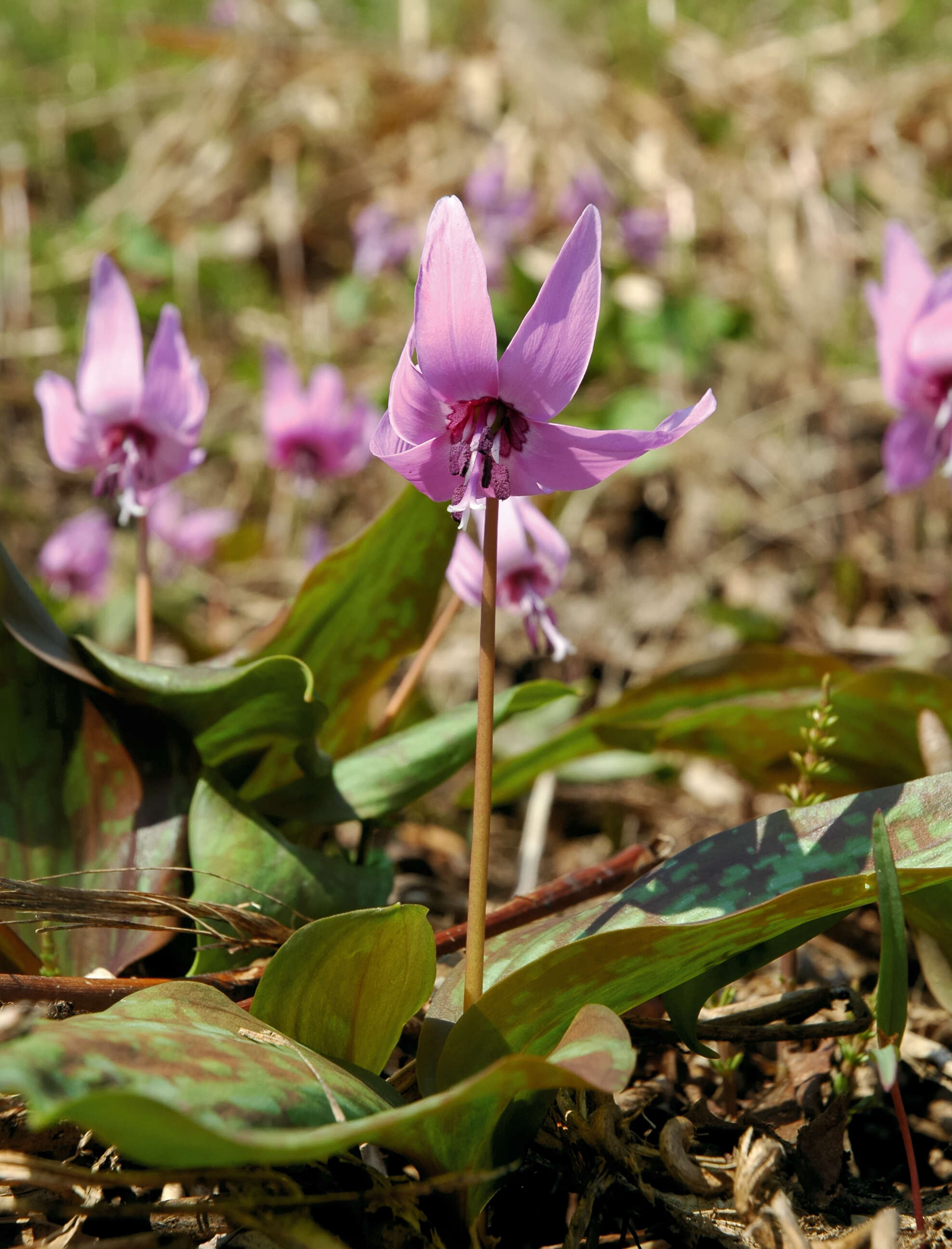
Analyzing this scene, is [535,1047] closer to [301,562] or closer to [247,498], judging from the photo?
[301,562]

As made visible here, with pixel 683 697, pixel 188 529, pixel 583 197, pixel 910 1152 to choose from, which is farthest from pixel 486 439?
pixel 583 197

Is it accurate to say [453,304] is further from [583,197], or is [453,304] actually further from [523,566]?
[583,197]

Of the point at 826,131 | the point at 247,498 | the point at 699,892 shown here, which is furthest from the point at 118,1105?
the point at 826,131

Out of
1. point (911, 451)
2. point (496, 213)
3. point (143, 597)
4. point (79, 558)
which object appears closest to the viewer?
point (143, 597)

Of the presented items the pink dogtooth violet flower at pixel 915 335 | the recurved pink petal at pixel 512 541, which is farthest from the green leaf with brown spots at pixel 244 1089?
the pink dogtooth violet flower at pixel 915 335

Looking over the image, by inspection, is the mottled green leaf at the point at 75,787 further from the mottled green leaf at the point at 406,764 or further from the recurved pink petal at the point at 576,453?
the recurved pink petal at the point at 576,453

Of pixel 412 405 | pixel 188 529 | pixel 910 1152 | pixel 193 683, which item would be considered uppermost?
pixel 188 529
